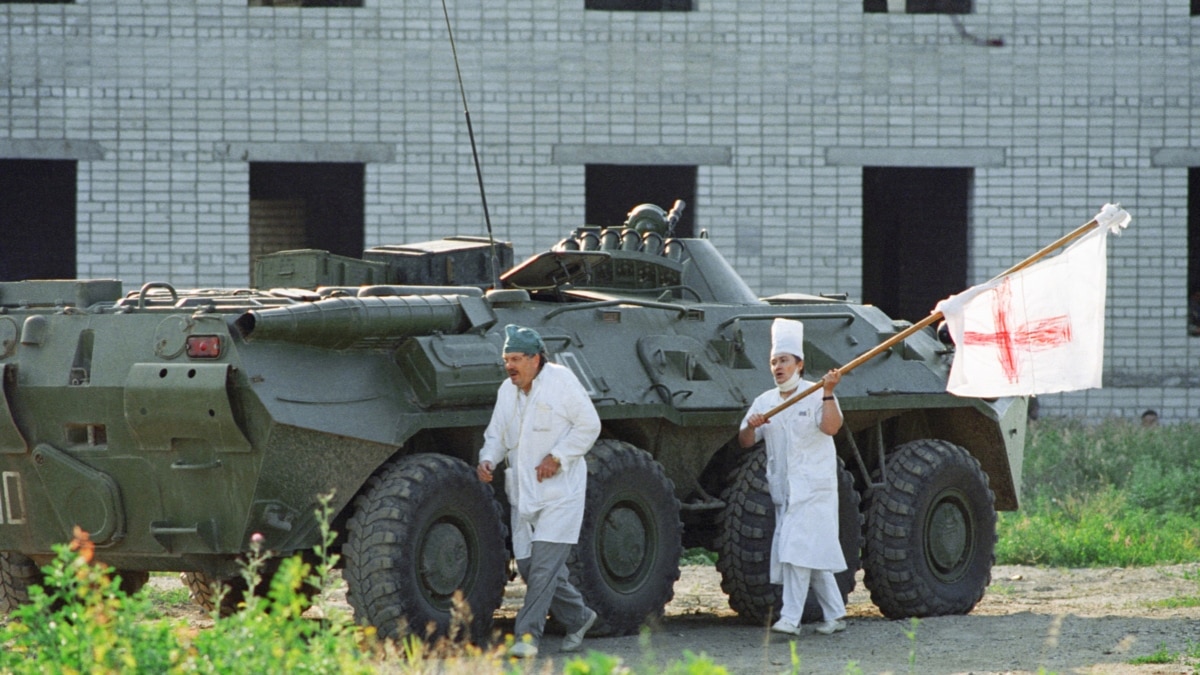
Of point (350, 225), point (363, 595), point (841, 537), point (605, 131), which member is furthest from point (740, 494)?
point (350, 225)

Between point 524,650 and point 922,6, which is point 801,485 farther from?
point 922,6

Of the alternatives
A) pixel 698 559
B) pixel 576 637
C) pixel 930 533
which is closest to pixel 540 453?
pixel 576 637

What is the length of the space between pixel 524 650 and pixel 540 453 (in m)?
1.06

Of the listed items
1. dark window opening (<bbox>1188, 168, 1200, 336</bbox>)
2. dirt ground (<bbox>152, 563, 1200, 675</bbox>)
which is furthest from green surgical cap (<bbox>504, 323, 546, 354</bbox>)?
dark window opening (<bbox>1188, 168, 1200, 336</bbox>)

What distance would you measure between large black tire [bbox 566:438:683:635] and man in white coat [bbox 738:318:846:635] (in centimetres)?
56

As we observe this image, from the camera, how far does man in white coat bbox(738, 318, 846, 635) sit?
10.4 m

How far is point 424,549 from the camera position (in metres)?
9.20

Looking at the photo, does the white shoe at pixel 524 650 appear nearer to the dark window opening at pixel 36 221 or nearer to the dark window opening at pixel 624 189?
the dark window opening at pixel 624 189

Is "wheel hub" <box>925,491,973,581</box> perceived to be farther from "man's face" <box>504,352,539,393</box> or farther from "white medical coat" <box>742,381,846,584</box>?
"man's face" <box>504,352,539,393</box>

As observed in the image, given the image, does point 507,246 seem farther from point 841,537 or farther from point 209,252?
point 209,252

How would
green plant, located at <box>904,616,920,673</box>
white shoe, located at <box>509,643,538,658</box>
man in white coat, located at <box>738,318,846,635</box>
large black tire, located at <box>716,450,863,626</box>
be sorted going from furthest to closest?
1. large black tire, located at <box>716,450,863,626</box>
2. man in white coat, located at <box>738,318,846,635</box>
3. white shoe, located at <box>509,643,538,658</box>
4. green plant, located at <box>904,616,920,673</box>

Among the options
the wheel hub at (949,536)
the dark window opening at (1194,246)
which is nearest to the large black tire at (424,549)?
the wheel hub at (949,536)

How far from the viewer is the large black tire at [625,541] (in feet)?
32.5

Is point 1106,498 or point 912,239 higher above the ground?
point 912,239
